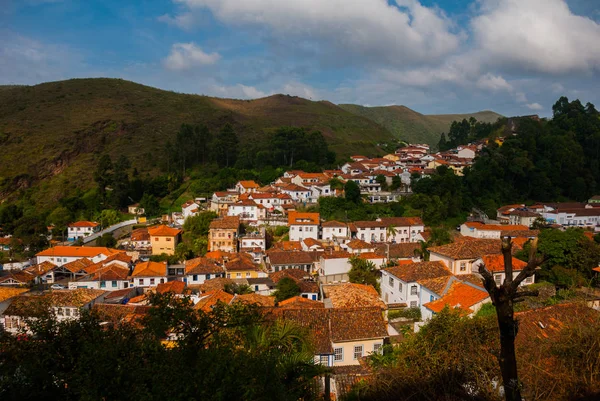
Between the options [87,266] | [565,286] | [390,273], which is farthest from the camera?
[87,266]

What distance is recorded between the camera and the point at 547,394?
6.45 metres

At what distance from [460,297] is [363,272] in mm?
11205

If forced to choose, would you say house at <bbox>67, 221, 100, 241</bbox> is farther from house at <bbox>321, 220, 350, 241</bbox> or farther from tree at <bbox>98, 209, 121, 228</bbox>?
house at <bbox>321, 220, 350, 241</bbox>

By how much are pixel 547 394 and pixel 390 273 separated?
17.5 metres

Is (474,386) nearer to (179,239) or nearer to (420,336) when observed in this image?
(420,336)

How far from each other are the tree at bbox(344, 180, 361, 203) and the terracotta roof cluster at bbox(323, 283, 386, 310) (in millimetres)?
23368

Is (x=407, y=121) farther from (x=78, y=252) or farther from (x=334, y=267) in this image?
(x=78, y=252)

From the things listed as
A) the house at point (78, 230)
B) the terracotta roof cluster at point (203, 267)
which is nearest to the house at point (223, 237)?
the terracotta roof cluster at point (203, 267)

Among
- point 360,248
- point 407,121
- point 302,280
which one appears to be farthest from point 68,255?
point 407,121

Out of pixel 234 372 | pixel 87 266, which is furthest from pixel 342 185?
pixel 234 372

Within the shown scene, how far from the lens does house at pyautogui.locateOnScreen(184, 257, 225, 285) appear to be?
29781 mm

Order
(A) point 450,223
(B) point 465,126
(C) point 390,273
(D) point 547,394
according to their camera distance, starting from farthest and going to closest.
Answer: (B) point 465,126 < (A) point 450,223 < (C) point 390,273 < (D) point 547,394

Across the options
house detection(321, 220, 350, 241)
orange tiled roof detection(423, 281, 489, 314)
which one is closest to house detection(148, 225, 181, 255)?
house detection(321, 220, 350, 241)

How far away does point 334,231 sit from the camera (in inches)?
1538
